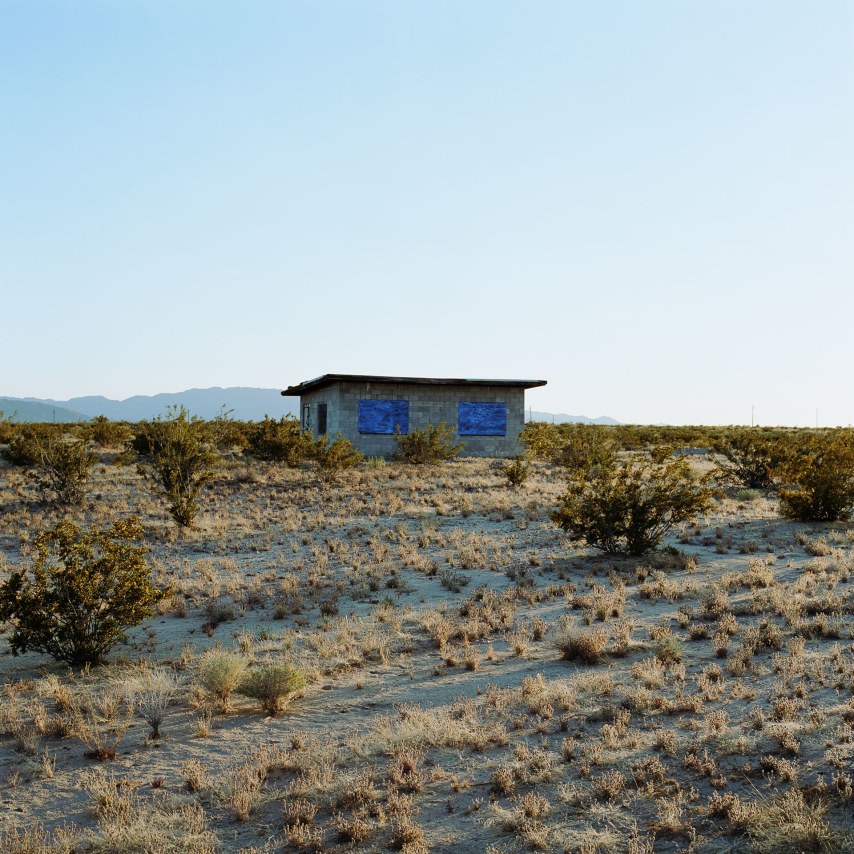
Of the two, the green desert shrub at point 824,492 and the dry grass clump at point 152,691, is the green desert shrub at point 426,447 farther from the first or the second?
the dry grass clump at point 152,691

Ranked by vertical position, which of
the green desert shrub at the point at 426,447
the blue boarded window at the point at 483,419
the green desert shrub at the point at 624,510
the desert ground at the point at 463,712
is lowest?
the desert ground at the point at 463,712

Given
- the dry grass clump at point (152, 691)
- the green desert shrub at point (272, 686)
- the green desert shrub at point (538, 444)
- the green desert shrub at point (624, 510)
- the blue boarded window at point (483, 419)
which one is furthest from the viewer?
the blue boarded window at point (483, 419)

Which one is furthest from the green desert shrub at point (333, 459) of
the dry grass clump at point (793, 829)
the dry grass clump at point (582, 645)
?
the dry grass clump at point (793, 829)

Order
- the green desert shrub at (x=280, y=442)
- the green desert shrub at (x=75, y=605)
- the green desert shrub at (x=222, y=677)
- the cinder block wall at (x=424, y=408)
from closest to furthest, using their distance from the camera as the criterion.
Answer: the green desert shrub at (x=222, y=677), the green desert shrub at (x=75, y=605), the green desert shrub at (x=280, y=442), the cinder block wall at (x=424, y=408)

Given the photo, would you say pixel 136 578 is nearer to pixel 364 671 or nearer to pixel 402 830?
pixel 364 671

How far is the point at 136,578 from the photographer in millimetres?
9023

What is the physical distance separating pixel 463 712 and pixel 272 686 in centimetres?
184

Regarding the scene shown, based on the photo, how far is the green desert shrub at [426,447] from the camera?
2880 cm

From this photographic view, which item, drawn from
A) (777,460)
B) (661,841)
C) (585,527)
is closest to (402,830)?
(661,841)

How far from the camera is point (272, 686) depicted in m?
7.16

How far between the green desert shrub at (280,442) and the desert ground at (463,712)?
1449 centimetres

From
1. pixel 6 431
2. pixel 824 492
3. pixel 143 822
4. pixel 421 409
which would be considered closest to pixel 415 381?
pixel 421 409

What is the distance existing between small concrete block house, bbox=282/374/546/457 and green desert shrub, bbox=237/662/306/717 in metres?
21.9

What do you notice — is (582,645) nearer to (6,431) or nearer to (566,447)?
(566,447)
